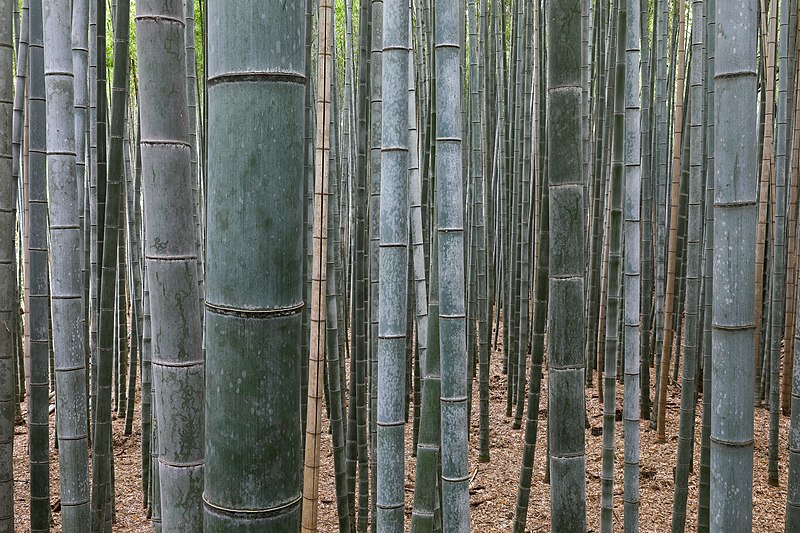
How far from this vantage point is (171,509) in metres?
1.02

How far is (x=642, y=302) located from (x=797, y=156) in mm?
1239

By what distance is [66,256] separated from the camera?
1.49 metres

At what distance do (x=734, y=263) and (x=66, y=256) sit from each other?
1.32m

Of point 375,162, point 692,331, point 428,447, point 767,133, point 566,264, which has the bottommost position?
point 428,447

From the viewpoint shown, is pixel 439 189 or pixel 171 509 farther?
pixel 439 189

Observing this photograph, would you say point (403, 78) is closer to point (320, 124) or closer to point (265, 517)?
point (320, 124)

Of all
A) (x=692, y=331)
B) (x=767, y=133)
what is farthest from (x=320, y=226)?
(x=767, y=133)

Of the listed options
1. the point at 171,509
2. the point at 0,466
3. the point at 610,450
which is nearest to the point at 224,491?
the point at 171,509

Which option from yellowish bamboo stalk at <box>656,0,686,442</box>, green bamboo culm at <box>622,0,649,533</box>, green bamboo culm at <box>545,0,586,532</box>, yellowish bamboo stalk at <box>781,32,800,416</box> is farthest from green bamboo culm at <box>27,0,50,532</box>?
yellowish bamboo stalk at <box>781,32,800,416</box>

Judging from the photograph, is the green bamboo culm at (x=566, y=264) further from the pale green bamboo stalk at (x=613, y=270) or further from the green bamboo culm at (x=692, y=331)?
the green bamboo culm at (x=692, y=331)

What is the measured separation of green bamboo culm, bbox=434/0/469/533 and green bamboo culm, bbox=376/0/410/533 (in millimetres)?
87

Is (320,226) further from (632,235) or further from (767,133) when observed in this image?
(767,133)

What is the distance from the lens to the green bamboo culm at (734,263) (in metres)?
0.86

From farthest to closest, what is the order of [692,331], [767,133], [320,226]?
[767,133], [692,331], [320,226]
